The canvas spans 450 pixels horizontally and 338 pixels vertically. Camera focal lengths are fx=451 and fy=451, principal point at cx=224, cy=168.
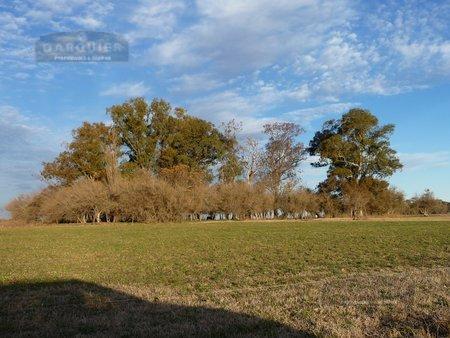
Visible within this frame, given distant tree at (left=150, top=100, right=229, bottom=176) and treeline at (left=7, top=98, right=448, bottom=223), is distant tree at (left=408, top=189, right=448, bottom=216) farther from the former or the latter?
distant tree at (left=150, top=100, right=229, bottom=176)

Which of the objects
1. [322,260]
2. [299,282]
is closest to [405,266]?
[322,260]

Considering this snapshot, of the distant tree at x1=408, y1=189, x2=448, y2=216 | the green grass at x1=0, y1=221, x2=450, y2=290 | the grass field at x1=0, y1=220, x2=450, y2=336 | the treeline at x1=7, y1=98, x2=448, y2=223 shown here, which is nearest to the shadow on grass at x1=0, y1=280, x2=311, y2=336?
the grass field at x1=0, y1=220, x2=450, y2=336

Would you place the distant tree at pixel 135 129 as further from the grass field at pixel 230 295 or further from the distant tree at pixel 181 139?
the grass field at pixel 230 295

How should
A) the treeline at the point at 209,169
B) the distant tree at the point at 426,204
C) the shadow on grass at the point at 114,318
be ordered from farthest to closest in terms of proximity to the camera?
the distant tree at the point at 426,204, the treeline at the point at 209,169, the shadow on grass at the point at 114,318

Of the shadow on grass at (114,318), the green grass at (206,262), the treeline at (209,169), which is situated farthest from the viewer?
the treeline at (209,169)

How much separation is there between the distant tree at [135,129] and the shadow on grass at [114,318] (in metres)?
52.8

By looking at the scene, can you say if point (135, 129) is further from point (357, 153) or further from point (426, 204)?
point (426, 204)

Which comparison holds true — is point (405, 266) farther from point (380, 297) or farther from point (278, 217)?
point (278, 217)

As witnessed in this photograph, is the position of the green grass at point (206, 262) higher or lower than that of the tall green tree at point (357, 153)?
lower

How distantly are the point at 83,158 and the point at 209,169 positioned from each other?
17.5 meters

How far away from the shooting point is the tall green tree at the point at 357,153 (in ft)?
202

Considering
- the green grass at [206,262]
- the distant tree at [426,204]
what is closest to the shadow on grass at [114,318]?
the green grass at [206,262]

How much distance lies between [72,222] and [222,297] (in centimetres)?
5131

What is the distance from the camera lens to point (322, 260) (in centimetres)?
1430
